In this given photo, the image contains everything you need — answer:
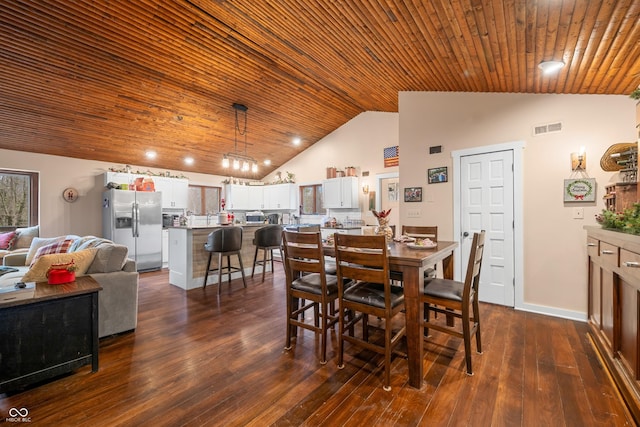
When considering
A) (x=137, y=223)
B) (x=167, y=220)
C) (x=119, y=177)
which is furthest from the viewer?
(x=167, y=220)

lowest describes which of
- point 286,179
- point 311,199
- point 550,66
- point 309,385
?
point 309,385

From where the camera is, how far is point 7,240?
4535 mm

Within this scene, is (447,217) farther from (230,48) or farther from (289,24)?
(230,48)

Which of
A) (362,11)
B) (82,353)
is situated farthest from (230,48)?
(82,353)

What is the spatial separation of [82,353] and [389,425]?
2.18 m

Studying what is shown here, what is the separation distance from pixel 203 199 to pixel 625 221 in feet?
25.5

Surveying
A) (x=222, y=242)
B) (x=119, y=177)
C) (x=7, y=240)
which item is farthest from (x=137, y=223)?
(x=222, y=242)

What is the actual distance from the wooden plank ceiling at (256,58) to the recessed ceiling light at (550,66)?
6 cm

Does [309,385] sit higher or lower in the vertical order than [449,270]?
lower

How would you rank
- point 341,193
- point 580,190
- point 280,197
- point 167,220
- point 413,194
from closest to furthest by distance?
point 580,190 → point 413,194 → point 341,193 → point 167,220 → point 280,197

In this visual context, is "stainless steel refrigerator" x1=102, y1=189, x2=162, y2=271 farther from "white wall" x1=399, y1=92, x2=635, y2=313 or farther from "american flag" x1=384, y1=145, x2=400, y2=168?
"white wall" x1=399, y1=92, x2=635, y2=313

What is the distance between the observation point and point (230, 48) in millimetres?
A: 3709

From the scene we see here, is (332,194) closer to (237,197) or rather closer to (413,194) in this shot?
(413,194)

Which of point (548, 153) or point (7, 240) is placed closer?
point (548, 153)
